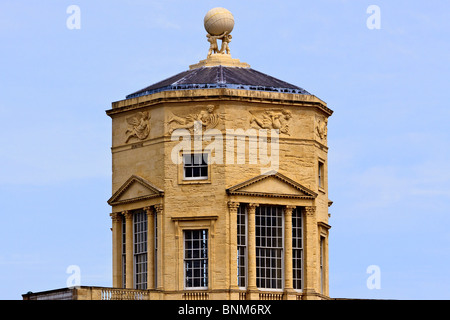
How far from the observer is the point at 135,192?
103m

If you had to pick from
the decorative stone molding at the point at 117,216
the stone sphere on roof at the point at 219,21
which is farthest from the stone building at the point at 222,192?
the stone sphere on roof at the point at 219,21

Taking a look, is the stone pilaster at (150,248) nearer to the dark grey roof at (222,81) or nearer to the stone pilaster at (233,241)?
the stone pilaster at (233,241)

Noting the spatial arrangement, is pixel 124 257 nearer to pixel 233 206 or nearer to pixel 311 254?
pixel 233 206

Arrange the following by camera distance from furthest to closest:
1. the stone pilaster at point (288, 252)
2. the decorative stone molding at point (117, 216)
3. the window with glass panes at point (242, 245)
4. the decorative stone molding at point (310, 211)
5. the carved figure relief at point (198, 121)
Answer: the decorative stone molding at point (117, 216)
the decorative stone molding at point (310, 211)
the carved figure relief at point (198, 121)
the stone pilaster at point (288, 252)
the window with glass panes at point (242, 245)

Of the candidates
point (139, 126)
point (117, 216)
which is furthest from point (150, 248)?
point (139, 126)

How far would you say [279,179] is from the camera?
101 meters

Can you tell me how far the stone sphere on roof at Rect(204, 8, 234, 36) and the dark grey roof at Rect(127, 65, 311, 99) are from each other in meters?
2.36

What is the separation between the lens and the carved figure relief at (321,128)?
104m

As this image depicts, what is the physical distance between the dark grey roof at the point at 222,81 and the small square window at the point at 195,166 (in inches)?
148
